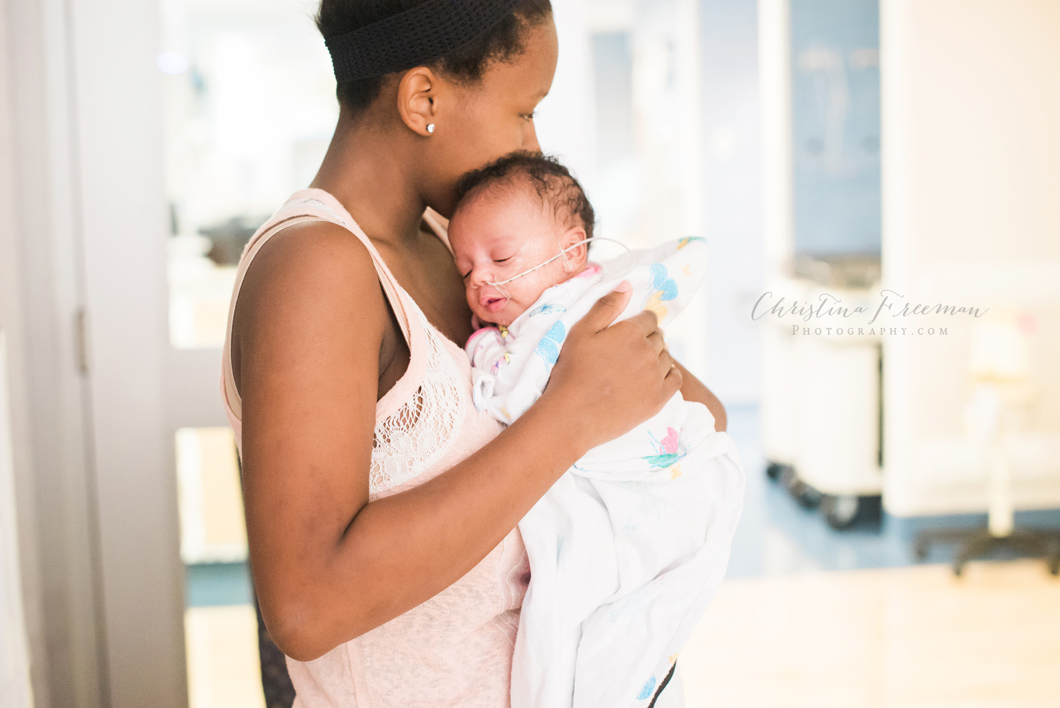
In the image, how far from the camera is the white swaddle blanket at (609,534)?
0.83 m

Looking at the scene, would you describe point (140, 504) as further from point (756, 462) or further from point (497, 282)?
point (756, 462)

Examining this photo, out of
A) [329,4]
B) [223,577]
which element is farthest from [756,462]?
[329,4]

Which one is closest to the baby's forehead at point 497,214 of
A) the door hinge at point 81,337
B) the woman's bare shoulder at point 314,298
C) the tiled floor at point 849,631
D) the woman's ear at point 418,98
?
the woman's ear at point 418,98

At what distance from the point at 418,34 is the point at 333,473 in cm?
45

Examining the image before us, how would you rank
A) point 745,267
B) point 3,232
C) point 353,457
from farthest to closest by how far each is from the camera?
point 745,267 → point 3,232 → point 353,457

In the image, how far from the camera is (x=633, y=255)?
1.05 metres

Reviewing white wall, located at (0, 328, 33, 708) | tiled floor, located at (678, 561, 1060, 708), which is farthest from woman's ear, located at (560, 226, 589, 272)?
tiled floor, located at (678, 561, 1060, 708)

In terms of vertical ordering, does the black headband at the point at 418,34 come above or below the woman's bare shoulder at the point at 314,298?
above

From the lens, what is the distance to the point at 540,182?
97 centimetres

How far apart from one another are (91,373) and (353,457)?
4.40 ft

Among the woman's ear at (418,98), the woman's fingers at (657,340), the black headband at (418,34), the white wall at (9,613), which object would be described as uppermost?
the black headband at (418,34)

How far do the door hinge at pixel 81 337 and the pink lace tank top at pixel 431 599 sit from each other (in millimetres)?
1114

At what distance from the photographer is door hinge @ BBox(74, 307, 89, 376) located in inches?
67.7

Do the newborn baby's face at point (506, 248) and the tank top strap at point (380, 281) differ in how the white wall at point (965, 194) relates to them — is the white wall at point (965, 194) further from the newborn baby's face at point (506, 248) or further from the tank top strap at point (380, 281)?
the tank top strap at point (380, 281)
